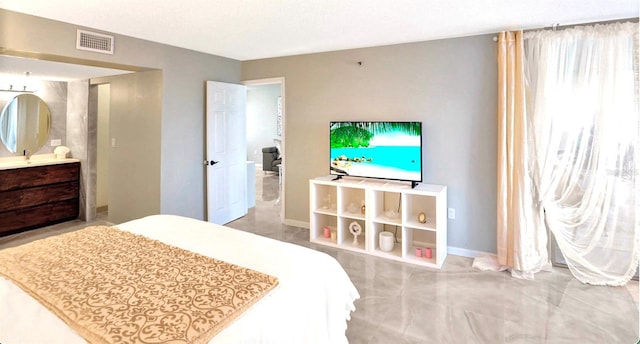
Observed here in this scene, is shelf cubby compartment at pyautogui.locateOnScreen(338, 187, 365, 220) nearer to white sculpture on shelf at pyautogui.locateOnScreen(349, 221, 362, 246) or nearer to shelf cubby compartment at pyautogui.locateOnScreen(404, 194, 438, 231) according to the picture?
white sculpture on shelf at pyautogui.locateOnScreen(349, 221, 362, 246)

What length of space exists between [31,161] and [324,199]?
4.08 m

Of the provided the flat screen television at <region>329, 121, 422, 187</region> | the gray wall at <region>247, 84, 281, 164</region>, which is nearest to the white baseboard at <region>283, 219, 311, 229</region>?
the flat screen television at <region>329, 121, 422, 187</region>

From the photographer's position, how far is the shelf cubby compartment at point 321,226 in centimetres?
411

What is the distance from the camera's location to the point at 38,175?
4.48 meters

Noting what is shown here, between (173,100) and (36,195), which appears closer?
(173,100)

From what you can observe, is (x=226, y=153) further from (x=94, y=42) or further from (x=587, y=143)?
(x=587, y=143)

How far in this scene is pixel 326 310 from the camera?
5.83 ft

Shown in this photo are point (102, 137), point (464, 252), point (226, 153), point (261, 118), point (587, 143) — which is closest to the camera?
point (587, 143)

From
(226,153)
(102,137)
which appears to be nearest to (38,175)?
(102,137)

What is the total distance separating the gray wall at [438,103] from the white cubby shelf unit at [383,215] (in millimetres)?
274

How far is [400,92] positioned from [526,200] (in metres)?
1.70

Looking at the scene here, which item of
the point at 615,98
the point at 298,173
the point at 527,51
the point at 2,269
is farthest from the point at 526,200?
the point at 2,269

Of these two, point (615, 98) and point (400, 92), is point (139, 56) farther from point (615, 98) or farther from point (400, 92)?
point (615, 98)

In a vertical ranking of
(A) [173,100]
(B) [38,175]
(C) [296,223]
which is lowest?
(C) [296,223]
